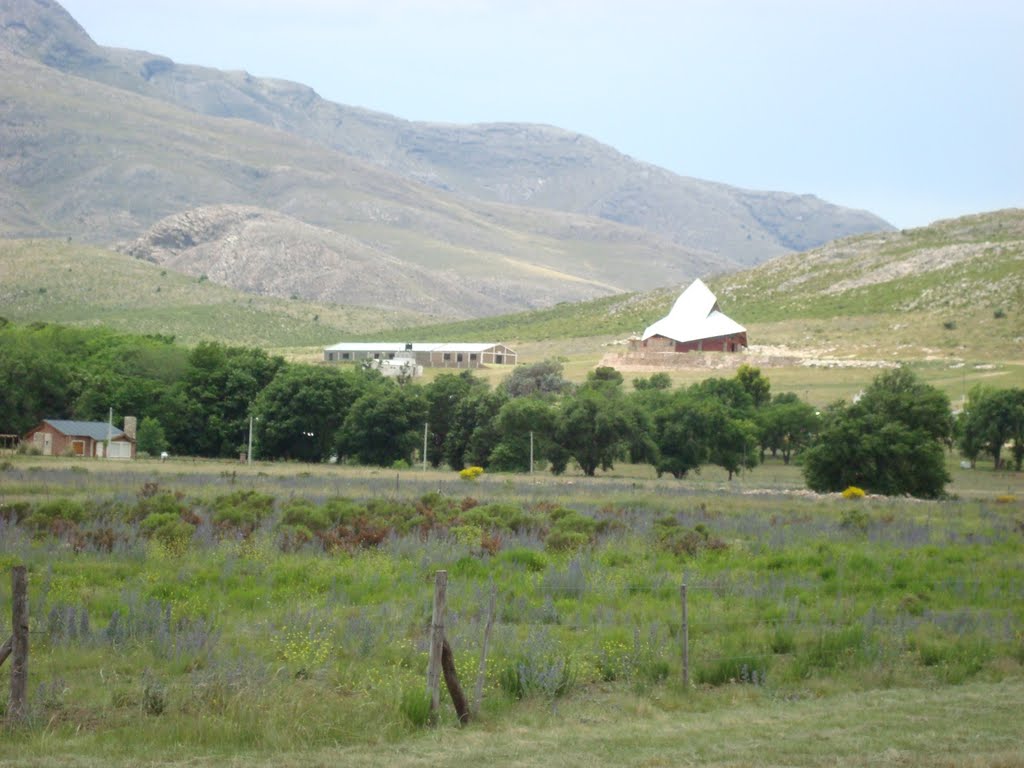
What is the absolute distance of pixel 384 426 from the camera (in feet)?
188

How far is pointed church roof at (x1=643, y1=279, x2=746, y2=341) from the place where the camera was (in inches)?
4094

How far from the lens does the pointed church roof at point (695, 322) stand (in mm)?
104000

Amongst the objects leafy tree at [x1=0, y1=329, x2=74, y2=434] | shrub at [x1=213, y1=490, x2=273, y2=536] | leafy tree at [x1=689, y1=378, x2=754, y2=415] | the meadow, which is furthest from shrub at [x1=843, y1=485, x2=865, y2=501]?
leafy tree at [x1=0, y1=329, x2=74, y2=434]

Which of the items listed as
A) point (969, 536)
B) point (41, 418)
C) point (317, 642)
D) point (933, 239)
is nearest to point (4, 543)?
point (317, 642)

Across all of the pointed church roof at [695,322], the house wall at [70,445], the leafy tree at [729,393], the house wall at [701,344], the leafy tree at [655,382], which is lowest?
the house wall at [70,445]

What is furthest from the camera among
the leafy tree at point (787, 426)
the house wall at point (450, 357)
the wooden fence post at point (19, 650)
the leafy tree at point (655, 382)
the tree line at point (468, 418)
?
the house wall at point (450, 357)

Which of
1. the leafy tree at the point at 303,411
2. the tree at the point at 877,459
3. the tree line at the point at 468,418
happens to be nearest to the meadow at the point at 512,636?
the tree at the point at 877,459

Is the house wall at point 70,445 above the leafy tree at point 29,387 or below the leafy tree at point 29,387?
below

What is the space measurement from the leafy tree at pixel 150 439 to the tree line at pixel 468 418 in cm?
7

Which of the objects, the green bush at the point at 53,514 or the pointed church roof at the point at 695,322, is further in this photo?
the pointed church roof at the point at 695,322

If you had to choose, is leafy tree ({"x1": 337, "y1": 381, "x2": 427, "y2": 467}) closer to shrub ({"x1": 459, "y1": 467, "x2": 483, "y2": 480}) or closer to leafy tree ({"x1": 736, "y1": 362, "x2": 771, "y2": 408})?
shrub ({"x1": 459, "y1": 467, "x2": 483, "y2": 480})

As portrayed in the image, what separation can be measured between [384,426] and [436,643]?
155 ft

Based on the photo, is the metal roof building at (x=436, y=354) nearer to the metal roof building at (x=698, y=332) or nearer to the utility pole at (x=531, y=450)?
the metal roof building at (x=698, y=332)

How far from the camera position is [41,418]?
207 ft
